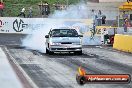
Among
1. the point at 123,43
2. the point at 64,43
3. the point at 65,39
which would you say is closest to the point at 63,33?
the point at 65,39

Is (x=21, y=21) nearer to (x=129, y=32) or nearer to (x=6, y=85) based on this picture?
(x=129, y=32)

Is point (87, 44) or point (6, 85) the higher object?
point (6, 85)

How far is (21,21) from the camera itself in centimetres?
4869

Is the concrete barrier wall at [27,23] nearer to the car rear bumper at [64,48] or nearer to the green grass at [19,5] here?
the green grass at [19,5]

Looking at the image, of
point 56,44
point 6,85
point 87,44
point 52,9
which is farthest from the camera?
point 52,9

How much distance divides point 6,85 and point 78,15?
40267 mm

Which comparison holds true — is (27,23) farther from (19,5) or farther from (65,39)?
(65,39)

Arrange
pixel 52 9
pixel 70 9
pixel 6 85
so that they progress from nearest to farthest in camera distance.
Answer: pixel 6 85
pixel 70 9
pixel 52 9

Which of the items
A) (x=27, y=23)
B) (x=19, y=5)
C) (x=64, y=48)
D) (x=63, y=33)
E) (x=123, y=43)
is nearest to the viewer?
(x=64, y=48)

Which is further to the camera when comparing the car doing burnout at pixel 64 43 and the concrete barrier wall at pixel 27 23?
the concrete barrier wall at pixel 27 23

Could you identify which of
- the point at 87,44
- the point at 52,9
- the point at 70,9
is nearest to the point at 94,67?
the point at 87,44

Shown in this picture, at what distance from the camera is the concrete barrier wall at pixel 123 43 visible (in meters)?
31.1

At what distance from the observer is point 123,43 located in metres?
32.5

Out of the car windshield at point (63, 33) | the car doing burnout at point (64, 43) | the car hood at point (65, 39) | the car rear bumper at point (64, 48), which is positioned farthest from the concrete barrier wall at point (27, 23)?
the car rear bumper at point (64, 48)
